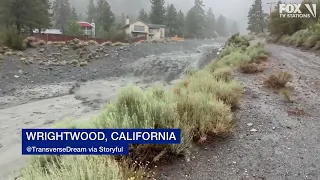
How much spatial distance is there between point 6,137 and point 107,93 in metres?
7.47

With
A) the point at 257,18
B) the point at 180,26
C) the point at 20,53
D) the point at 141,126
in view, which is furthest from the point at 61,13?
the point at 141,126

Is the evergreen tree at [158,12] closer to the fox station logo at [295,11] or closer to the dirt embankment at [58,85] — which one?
the fox station logo at [295,11]

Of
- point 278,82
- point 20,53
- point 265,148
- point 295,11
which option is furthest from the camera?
point 295,11

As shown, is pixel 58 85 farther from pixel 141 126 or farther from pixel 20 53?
pixel 141 126

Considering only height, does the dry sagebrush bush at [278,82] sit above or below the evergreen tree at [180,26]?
below

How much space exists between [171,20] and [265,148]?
239 feet

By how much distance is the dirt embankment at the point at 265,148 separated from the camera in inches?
153

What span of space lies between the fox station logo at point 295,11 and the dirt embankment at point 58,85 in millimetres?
15963

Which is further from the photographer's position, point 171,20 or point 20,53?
point 171,20

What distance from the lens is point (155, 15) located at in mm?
71188

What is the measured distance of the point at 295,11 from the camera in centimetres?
Result: 3338

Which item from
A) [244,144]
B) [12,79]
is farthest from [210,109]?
[12,79]

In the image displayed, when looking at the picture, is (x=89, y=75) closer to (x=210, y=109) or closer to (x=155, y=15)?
(x=210, y=109)

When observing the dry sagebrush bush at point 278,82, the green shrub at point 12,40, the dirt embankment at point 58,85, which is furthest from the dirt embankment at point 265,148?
the green shrub at point 12,40
